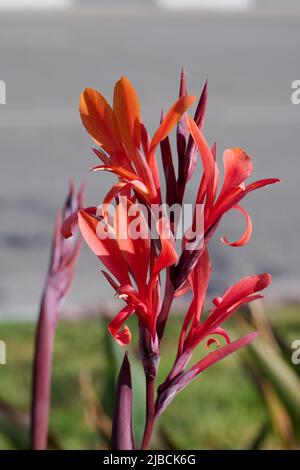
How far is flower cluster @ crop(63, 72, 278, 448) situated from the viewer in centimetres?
28

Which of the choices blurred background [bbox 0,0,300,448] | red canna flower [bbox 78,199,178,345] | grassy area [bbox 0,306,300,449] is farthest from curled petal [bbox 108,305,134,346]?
grassy area [bbox 0,306,300,449]

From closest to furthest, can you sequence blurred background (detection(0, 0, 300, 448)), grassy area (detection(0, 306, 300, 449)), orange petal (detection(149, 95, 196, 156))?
1. orange petal (detection(149, 95, 196, 156))
2. blurred background (detection(0, 0, 300, 448))
3. grassy area (detection(0, 306, 300, 449))

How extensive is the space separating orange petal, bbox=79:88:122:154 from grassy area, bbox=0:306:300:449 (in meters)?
0.83

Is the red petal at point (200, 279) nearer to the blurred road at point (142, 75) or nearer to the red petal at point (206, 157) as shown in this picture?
the red petal at point (206, 157)

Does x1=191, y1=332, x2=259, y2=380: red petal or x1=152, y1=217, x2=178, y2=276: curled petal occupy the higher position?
x1=152, y1=217, x2=178, y2=276: curled petal

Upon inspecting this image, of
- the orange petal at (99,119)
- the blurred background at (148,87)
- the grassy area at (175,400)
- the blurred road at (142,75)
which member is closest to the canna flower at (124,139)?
the orange petal at (99,119)

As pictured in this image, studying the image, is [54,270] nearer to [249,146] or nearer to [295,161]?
[249,146]

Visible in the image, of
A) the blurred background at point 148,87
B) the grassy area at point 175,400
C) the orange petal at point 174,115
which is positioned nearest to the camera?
the orange petal at point 174,115

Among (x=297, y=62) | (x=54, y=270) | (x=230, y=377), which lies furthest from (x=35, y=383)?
(x=230, y=377)

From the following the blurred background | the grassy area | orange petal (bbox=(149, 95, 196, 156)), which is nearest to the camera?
orange petal (bbox=(149, 95, 196, 156))

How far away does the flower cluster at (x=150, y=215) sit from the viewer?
0.28m

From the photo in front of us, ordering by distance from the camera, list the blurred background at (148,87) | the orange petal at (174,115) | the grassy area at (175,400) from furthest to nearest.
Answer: the grassy area at (175,400)
the blurred background at (148,87)
the orange petal at (174,115)

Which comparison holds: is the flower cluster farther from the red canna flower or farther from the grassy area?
the grassy area

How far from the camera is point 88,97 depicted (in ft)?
0.94
